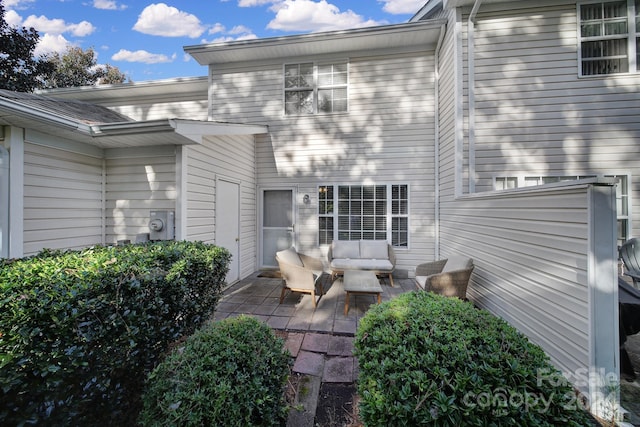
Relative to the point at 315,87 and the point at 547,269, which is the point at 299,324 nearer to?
the point at 547,269

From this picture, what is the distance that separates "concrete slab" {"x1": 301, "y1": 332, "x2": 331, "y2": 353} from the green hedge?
1484mm

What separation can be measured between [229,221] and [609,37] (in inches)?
332

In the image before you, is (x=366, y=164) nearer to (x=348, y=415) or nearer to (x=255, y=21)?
(x=348, y=415)

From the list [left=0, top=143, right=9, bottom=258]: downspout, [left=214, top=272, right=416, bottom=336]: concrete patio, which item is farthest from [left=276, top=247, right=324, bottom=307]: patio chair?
[left=0, top=143, right=9, bottom=258]: downspout

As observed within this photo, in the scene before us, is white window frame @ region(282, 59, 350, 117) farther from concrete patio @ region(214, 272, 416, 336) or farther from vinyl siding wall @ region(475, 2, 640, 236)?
concrete patio @ region(214, 272, 416, 336)

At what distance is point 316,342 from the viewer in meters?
3.15

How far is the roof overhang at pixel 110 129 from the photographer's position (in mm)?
2945

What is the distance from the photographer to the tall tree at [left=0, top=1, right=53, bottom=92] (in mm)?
9545

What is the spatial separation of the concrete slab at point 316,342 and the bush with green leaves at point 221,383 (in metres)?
1.04

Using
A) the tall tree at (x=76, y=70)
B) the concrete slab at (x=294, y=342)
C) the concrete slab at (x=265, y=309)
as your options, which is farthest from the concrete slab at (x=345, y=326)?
the tall tree at (x=76, y=70)

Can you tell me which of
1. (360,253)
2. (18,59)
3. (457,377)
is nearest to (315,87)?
(360,253)

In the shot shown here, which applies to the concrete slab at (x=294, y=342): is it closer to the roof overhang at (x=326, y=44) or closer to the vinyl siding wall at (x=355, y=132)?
the vinyl siding wall at (x=355, y=132)

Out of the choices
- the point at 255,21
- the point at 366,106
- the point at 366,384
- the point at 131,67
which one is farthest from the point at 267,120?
the point at 131,67

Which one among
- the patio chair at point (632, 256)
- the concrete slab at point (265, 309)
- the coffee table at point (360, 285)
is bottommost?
the concrete slab at point (265, 309)
